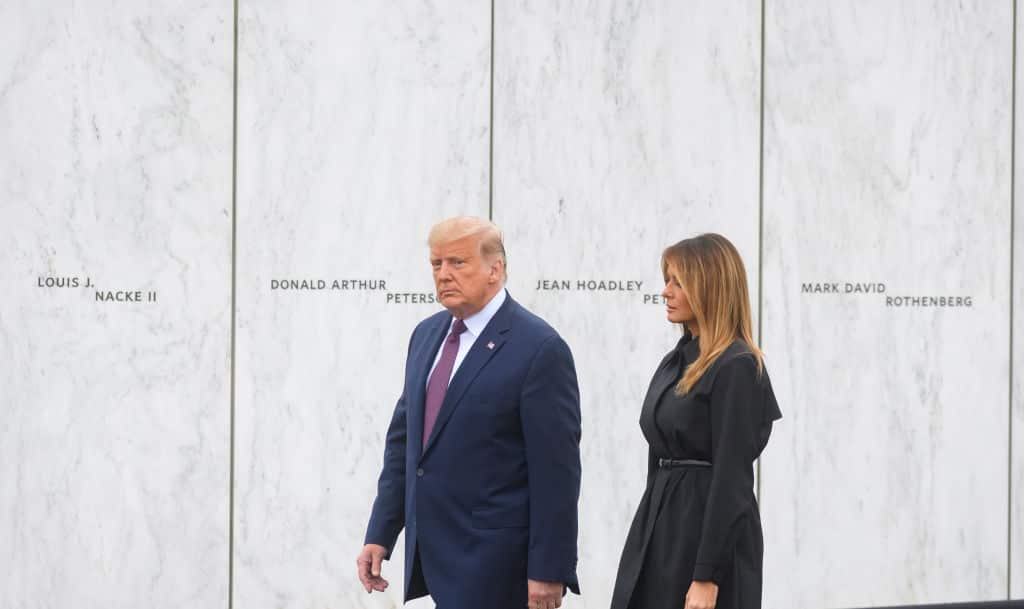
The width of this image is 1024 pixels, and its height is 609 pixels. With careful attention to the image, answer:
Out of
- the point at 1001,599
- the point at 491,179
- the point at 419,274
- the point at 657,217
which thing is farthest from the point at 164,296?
the point at 1001,599

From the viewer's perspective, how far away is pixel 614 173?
7043mm

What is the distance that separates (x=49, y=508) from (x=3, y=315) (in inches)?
37.4

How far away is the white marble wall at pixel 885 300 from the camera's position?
A: 7.30 meters

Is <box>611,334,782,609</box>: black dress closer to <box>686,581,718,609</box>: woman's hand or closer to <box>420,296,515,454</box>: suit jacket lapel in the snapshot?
<box>686,581,718,609</box>: woman's hand

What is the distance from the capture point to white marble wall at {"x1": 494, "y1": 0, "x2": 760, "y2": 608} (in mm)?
6922

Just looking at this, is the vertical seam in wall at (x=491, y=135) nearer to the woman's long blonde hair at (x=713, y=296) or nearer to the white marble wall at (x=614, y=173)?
the white marble wall at (x=614, y=173)

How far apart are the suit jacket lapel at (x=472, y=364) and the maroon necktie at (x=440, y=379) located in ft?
0.14

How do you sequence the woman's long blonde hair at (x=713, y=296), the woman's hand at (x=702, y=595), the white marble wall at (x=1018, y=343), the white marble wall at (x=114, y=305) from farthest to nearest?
1. the white marble wall at (x=1018, y=343)
2. the white marble wall at (x=114, y=305)
3. the woman's long blonde hair at (x=713, y=296)
4. the woman's hand at (x=702, y=595)

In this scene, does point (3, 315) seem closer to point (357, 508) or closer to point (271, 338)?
point (271, 338)

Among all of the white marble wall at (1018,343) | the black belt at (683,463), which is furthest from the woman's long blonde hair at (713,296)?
the white marble wall at (1018,343)

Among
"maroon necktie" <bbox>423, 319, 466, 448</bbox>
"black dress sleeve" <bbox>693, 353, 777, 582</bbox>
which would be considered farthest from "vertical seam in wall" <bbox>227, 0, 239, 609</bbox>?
"black dress sleeve" <bbox>693, 353, 777, 582</bbox>

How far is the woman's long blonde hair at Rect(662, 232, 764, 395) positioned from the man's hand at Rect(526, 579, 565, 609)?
28.5 inches

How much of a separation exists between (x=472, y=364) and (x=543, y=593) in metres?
0.76

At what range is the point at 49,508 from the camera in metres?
6.30
